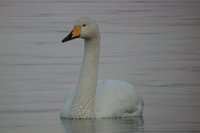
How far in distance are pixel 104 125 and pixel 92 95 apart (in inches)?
30.2

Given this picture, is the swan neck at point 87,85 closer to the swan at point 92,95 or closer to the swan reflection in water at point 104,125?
the swan at point 92,95

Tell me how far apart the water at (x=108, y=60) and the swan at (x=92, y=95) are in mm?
158

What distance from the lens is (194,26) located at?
23.7 metres

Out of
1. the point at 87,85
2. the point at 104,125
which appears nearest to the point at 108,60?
the point at 87,85

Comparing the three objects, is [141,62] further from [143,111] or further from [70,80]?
[143,111]

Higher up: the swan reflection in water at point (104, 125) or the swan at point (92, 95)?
the swan at point (92, 95)

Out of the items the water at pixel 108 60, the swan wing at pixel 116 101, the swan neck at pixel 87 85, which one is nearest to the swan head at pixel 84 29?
the swan neck at pixel 87 85

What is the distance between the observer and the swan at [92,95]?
13.3 m

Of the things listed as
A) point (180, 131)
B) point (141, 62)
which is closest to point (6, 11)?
point (141, 62)

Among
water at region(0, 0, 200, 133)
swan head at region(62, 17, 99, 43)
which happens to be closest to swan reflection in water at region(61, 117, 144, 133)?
water at region(0, 0, 200, 133)

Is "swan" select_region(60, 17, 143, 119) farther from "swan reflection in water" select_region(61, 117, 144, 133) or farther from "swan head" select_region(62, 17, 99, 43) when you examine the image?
"swan reflection in water" select_region(61, 117, 144, 133)

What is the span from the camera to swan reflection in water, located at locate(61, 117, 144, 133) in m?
12.3

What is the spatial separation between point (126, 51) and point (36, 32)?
3.86 meters

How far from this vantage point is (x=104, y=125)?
12.7 m
